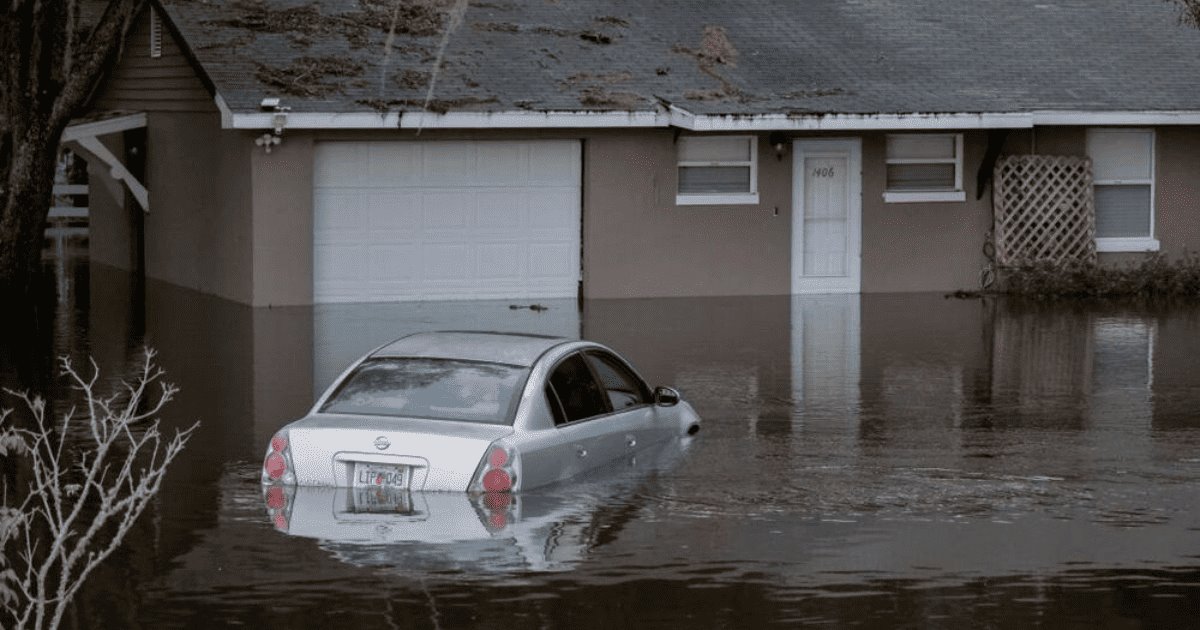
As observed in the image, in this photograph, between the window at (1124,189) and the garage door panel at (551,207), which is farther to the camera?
the window at (1124,189)

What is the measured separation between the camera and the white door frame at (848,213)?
2861 centimetres

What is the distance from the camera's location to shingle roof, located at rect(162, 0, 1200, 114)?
26688mm

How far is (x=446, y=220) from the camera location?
27.4 m

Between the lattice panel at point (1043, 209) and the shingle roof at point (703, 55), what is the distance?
1059 mm

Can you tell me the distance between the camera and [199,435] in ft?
52.2

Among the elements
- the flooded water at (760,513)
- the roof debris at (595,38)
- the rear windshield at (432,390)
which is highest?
the roof debris at (595,38)

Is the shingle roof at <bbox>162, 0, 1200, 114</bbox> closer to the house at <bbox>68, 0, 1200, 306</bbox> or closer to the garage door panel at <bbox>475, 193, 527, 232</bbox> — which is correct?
the house at <bbox>68, 0, 1200, 306</bbox>

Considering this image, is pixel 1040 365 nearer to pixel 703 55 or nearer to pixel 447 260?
pixel 447 260

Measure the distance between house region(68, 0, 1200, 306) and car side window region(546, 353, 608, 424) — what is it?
40.0 feet

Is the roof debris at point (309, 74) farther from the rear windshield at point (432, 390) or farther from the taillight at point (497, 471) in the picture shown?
the taillight at point (497, 471)

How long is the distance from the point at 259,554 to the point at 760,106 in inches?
672

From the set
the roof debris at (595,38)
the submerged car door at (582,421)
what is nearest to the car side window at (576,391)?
the submerged car door at (582,421)

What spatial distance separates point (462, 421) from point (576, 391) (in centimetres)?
124

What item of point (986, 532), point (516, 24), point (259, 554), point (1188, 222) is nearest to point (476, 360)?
point (259, 554)
